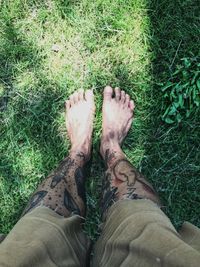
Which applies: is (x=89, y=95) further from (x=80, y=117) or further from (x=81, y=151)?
(x=81, y=151)

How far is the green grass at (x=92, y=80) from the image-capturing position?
7.49ft

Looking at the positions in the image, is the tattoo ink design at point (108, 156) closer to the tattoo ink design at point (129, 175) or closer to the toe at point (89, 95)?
the tattoo ink design at point (129, 175)

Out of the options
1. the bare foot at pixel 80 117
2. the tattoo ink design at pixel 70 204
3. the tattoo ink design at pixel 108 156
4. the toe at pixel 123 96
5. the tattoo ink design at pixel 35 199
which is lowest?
the tattoo ink design at pixel 70 204

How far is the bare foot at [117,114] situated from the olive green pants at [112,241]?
50 cm

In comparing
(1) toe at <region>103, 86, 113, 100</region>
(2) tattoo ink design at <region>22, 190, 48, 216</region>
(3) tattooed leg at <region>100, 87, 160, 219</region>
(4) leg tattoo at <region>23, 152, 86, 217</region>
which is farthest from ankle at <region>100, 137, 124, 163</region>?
(2) tattoo ink design at <region>22, 190, 48, 216</region>

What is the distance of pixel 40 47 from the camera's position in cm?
241

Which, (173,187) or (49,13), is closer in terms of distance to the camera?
(173,187)

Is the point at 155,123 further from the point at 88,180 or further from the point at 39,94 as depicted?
the point at 39,94

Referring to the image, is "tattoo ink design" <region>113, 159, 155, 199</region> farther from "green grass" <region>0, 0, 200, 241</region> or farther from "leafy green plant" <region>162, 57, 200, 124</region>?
"leafy green plant" <region>162, 57, 200, 124</region>

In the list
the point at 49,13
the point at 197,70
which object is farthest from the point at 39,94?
the point at 197,70

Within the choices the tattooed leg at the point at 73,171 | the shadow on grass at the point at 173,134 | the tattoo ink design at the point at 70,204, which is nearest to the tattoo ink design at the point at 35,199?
the tattooed leg at the point at 73,171

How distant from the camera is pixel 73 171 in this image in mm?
2258

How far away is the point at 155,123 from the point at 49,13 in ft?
2.74

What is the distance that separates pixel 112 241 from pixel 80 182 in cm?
63
